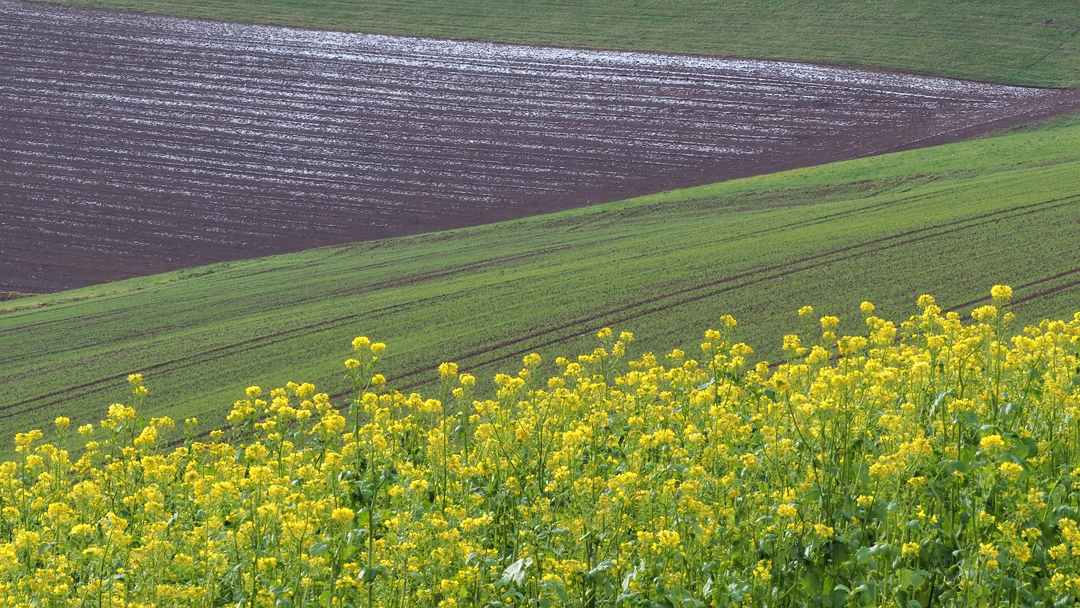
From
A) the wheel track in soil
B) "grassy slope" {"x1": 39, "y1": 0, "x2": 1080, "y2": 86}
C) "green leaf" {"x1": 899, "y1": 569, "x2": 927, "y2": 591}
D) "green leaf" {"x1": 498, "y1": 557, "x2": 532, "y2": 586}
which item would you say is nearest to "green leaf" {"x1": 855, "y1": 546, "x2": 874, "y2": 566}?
"green leaf" {"x1": 899, "y1": 569, "x2": 927, "y2": 591}

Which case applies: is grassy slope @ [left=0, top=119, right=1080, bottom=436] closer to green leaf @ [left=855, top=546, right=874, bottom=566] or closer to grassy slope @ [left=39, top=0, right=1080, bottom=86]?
green leaf @ [left=855, top=546, right=874, bottom=566]

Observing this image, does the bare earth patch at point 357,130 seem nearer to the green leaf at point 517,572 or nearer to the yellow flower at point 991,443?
the green leaf at point 517,572

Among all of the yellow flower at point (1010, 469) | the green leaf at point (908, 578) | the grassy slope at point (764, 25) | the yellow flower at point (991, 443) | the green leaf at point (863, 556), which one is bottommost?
the green leaf at point (908, 578)

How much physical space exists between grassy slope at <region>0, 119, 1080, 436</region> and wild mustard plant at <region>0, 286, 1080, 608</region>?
11.7 metres

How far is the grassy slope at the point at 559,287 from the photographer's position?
1944 cm

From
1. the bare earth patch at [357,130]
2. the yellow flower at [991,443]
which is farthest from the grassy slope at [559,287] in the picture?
the yellow flower at [991,443]

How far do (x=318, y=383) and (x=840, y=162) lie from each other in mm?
20450

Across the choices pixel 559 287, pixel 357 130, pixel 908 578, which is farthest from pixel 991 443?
pixel 357 130

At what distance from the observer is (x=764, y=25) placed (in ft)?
161

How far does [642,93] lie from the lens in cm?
4194

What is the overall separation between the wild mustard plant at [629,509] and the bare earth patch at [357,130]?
81.0 feet

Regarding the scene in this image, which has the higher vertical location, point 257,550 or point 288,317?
point 288,317

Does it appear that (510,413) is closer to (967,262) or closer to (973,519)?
(973,519)

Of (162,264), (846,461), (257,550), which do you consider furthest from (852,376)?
(162,264)
